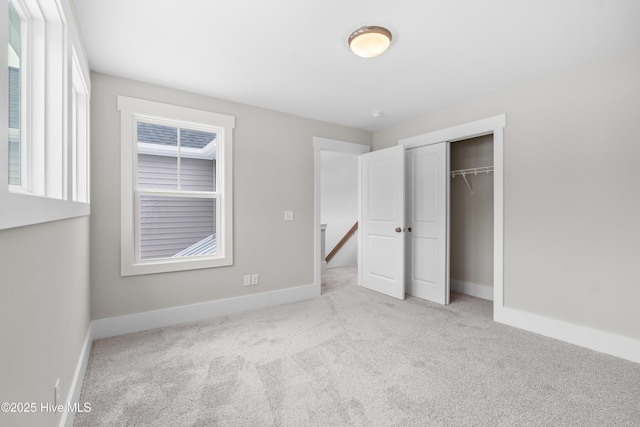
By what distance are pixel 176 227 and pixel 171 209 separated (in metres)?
0.20

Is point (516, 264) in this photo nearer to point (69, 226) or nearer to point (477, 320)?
point (477, 320)

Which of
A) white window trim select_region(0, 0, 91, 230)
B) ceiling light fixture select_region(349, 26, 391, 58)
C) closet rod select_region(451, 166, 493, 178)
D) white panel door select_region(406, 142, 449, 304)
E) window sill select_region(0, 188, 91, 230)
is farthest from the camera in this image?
closet rod select_region(451, 166, 493, 178)

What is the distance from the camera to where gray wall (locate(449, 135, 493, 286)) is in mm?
3912

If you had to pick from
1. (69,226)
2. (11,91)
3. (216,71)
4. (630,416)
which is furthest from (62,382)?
(630,416)

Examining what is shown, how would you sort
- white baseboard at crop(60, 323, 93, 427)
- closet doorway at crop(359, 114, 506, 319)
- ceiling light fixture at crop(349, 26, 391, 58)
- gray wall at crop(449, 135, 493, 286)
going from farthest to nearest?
gray wall at crop(449, 135, 493, 286) → closet doorway at crop(359, 114, 506, 319) → ceiling light fixture at crop(349, 26, 391, 58) → white baseboard at crop(60, 323, 93, 427)

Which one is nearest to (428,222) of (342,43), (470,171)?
(470,171)

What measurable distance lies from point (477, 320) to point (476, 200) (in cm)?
171

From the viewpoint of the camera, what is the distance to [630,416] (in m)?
1.66

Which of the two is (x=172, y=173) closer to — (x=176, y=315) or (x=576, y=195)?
(x=176, y=315)

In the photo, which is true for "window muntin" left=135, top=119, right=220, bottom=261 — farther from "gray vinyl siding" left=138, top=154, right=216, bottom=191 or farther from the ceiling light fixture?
the ceiling light fixture

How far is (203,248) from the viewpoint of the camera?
3.33 metres

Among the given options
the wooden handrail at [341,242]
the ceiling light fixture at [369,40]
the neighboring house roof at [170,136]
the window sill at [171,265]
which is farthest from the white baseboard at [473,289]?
the neighboring house roof at [170,136]

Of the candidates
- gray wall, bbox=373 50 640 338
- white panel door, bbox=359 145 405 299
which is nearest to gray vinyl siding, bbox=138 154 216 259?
white panel door, bbox=359 145 405 299

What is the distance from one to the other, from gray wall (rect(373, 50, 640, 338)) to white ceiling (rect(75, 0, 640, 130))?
0.22 meters
